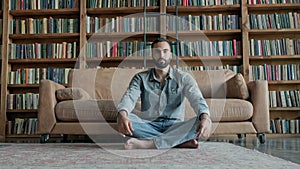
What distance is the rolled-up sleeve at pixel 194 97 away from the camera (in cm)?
196

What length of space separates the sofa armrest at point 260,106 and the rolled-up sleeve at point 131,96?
4.00 feet

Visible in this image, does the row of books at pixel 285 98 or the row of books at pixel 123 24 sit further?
the row of books at pixel 123 24

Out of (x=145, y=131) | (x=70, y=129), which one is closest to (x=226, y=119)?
(x=145, y=131)

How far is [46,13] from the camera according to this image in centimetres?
459

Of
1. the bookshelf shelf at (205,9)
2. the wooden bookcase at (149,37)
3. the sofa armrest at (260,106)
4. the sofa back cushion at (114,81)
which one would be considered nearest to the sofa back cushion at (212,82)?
the sofa back cushion at (114,81)

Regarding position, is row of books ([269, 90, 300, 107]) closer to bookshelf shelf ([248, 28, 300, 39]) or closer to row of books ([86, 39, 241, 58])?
bookshelf shelf ([248, 28, 300, 39])

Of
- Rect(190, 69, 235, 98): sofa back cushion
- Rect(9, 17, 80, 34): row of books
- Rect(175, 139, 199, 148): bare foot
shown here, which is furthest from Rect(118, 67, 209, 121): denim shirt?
Rect(9, 17, 80, 34): row of books

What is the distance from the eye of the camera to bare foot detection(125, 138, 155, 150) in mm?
2092

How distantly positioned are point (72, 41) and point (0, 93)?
1073 millimetres

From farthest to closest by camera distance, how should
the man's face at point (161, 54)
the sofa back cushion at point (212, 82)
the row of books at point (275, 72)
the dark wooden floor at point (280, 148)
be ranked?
the row of books at point (275, 72) < the sofa back cushion at point (212, 82) < the man's face at point (161, 54) < the dark wooden floor at point (280, 148)

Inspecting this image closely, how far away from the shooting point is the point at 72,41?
4.64m

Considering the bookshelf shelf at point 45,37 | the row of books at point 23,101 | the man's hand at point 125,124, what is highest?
the bookshelf shelf at point 45,37

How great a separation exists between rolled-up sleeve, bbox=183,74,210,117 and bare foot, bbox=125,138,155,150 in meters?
0.33

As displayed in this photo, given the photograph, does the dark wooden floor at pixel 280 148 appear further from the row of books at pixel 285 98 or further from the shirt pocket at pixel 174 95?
the row of books at pixel 285 98
